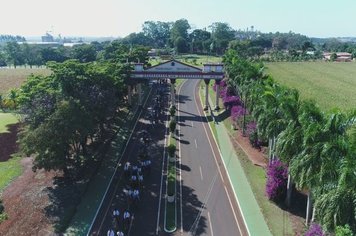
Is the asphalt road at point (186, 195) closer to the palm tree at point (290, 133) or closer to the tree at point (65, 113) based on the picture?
the tree at point (65, 113)

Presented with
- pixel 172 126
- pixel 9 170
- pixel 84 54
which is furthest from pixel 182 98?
pixel 84 54

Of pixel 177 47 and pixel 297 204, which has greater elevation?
pixel 177 47

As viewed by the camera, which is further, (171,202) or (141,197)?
(141,197)

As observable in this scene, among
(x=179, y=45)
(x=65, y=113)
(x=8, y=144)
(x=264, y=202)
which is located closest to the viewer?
(x=264, y=202)

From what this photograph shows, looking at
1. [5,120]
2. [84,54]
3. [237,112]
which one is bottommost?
[5,120]

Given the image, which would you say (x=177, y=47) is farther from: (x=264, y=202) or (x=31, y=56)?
(x=264, y=202)

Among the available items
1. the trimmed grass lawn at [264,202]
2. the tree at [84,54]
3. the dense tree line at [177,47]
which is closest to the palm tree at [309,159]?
the trimmed grass lawn at [264,202]

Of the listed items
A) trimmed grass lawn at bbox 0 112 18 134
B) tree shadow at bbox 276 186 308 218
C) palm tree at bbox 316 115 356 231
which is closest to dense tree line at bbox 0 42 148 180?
trimmed grass lawn at bbox 0 112 18 134
